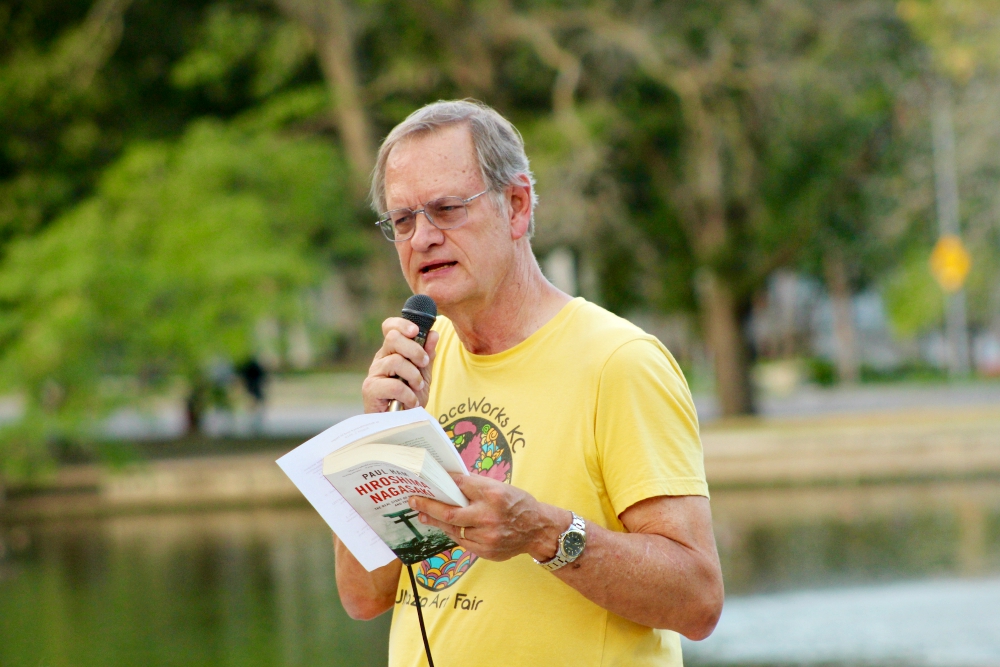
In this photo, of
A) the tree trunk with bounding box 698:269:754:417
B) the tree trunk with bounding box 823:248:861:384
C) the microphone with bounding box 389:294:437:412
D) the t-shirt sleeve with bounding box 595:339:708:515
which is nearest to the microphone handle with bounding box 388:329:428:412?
the microphone with bounding box 389:294:437:412

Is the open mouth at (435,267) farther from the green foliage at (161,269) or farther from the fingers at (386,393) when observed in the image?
the green foliage at (161,269)

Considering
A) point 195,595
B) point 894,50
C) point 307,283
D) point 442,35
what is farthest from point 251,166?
point 894,50

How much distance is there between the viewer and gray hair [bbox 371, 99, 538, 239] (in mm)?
2229

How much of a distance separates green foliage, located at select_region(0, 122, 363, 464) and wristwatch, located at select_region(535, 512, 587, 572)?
13167 mm

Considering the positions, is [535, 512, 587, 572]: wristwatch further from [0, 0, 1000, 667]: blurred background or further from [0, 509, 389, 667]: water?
[0, 0, 1000, 667]: blurred background

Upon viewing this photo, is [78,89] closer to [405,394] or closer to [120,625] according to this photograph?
[120,625]

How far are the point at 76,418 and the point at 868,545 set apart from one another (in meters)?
8.89

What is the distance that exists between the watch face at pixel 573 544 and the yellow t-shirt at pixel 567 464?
5.0 inches

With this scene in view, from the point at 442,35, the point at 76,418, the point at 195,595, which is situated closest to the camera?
the point at 195,595

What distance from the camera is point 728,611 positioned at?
29.0ft

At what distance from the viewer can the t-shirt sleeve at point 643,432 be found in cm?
205

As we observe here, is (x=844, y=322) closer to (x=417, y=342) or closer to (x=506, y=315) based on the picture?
(x=506, y=315)

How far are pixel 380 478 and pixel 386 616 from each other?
7.64m

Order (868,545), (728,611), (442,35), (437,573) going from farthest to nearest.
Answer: (442,35) → (868,545) → (728,611) → (437,573)
